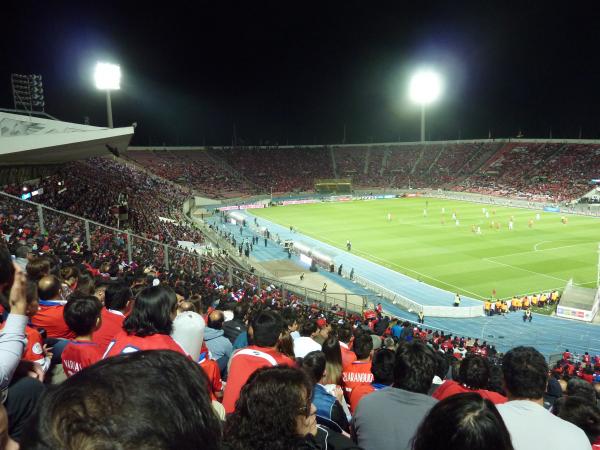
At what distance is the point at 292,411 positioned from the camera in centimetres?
232

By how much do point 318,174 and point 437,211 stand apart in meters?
37.7

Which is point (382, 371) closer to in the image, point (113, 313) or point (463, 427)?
point (463, 427)

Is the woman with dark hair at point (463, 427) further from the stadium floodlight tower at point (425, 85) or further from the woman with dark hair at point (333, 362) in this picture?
the stadium floodlight tower at point (425, 85)

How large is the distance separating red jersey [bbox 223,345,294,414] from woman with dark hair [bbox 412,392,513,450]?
181 centimetres

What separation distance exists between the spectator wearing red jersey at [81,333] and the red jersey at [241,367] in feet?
4.24

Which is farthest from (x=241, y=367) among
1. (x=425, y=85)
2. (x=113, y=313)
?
(x=425, y=85)

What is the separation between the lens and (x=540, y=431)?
9.62 feet

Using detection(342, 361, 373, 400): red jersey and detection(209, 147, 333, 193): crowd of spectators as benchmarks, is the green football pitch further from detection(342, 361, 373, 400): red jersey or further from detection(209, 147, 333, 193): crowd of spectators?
detection(342, 361, 373, 400): red jersey

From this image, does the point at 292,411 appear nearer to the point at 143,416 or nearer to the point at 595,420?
the point at 143,416

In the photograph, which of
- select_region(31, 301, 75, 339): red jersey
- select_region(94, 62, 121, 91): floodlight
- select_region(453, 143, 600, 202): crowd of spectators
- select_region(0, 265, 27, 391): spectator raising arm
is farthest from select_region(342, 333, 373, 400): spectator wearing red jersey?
select_region(453, 143, 600, 202): crowd of spectators

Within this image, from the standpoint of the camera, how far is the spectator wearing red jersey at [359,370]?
5.43m

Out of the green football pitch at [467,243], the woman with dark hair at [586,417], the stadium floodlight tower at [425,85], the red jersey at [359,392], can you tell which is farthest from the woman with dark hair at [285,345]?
the stadium floodlight tower at [425,85]

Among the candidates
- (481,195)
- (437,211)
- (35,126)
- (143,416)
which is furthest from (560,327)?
(481,195)

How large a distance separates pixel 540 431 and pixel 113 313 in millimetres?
4504
